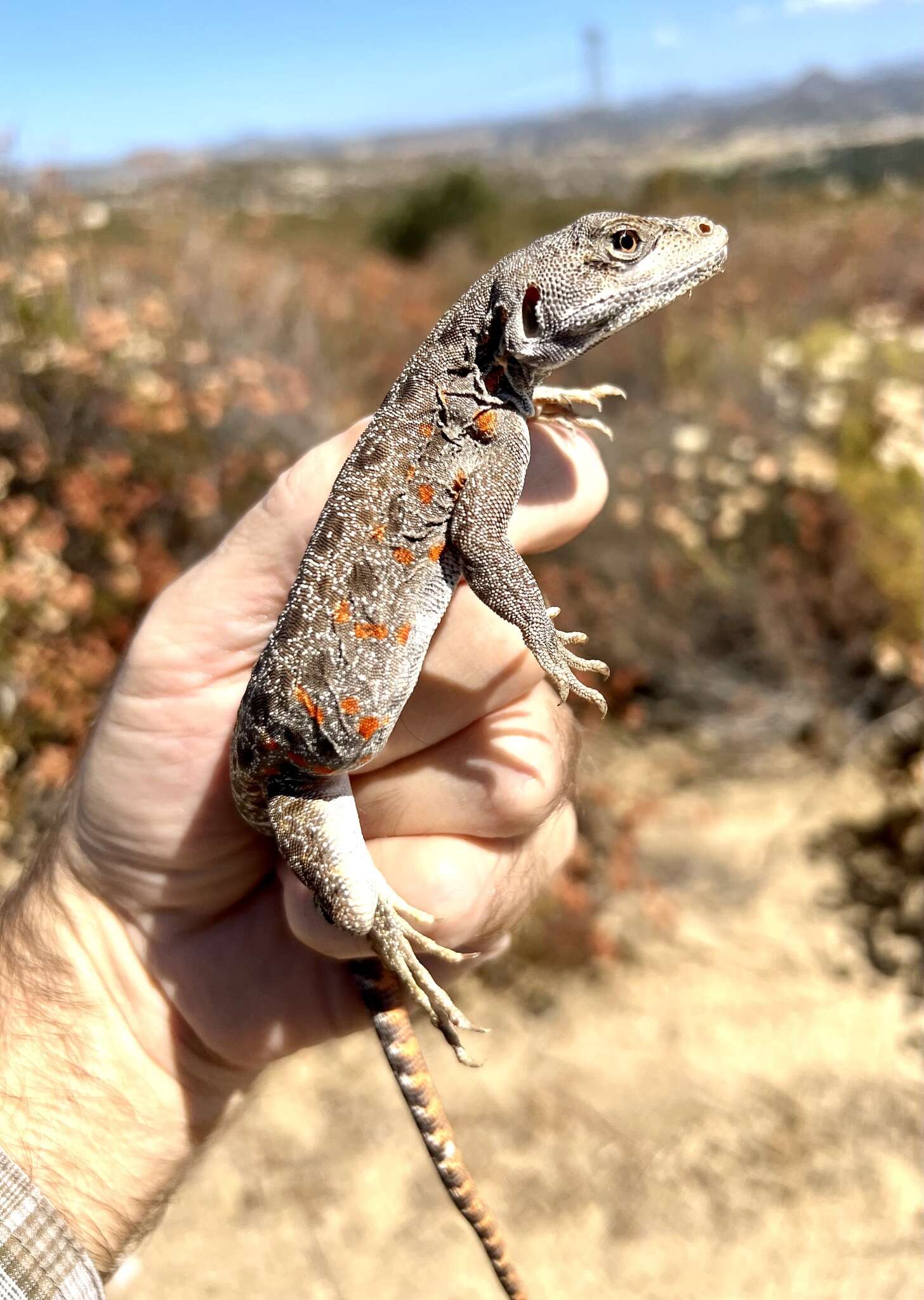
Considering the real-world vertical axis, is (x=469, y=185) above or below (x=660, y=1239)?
above

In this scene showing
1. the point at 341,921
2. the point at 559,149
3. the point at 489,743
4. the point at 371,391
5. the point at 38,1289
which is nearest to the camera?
the point at 38,1289

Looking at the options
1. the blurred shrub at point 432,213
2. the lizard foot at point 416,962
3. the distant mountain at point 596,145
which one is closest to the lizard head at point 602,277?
the lizard foot at point 416,962

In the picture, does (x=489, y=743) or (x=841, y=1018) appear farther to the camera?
(x=841, y=1018)

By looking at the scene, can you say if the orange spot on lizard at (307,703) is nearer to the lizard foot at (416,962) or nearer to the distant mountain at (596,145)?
the lizard foot at (416,962)

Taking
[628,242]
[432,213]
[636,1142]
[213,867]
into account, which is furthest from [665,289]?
[432,213]

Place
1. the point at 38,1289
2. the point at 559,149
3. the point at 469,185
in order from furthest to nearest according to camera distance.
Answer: the point at 559,149
the point at 469,185
the point at 38,1289

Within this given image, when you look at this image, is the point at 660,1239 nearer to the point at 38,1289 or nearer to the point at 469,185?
the point at 38,1289

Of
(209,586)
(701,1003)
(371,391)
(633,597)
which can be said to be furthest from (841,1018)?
(371,391)

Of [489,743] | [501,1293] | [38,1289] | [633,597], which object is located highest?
[489,743]
